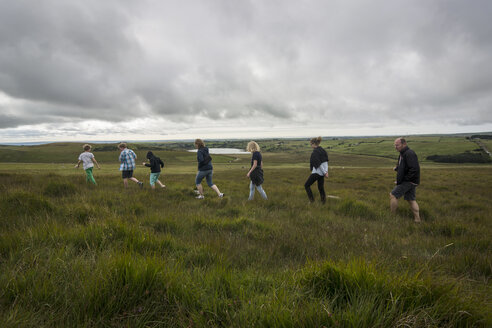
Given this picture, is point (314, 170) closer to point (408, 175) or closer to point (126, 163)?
point (408, 175)

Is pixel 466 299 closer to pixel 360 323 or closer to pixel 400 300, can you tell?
pixel 400 300

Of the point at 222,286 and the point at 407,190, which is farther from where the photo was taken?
the point at 407,190

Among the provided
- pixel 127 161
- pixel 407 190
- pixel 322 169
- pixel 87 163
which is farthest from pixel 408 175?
pixel 87 163

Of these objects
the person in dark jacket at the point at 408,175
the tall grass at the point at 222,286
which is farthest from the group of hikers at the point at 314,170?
the tall grass at the point at 222,286

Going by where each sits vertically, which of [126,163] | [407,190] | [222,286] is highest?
[126,163]

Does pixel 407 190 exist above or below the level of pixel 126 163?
below

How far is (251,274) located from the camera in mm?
2502

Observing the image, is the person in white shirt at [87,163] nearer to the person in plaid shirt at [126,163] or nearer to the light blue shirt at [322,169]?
the person in plaid shirt at [126,163]

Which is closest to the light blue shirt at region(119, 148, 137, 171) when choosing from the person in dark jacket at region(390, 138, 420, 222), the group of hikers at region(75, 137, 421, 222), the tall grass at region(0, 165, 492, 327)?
the group of hikers at region(75, 137, 421, 222)

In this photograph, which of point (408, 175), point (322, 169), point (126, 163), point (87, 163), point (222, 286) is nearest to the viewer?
point (222, 286)

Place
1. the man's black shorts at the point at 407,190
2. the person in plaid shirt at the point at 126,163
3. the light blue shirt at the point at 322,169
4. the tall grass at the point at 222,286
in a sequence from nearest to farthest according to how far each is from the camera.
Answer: the tall grass at the point at 222,286, the man's black shorts at the point at 407,190, the light blue shirt at the point at 322,169, the person in plaid shirt at the point at 126,163

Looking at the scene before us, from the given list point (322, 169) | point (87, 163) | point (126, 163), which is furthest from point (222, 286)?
point (87, 163)

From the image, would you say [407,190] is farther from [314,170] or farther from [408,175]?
[314,170]

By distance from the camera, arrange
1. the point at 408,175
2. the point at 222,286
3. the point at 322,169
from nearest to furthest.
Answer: the point at 222,286 < the point at 408,175 < the point at 322,169
